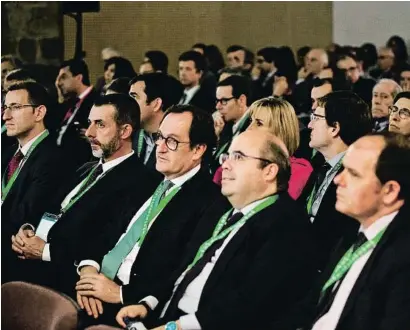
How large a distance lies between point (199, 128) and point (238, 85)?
2.15 m

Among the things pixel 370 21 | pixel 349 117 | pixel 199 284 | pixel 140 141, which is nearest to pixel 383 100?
pixel 140 141

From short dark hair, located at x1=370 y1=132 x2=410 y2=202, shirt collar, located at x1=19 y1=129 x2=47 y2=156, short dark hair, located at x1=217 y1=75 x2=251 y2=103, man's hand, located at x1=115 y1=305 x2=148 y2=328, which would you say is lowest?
man's hand, located at x1=115 y1=305 x2=148 y2=328

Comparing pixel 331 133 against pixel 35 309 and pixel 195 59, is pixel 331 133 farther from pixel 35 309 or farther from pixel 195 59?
pixel 195 59

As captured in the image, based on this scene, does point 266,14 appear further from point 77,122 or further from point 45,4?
point 77,122

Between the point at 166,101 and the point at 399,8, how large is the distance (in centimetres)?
699

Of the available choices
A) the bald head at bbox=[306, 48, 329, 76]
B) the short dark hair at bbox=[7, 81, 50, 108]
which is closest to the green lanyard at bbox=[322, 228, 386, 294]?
the short dark hair at bbox=[7, 81, 50, 108]

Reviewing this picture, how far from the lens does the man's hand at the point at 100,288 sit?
3.35 meters

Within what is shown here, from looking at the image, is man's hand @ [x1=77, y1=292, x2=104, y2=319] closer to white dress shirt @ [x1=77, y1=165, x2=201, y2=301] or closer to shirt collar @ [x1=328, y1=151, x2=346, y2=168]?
white dress shirt @ [x1=77, y1=165, x2=201, y2=301]

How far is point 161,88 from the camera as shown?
501cm

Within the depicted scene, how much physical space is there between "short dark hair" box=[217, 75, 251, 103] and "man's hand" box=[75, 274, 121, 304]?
8.26 ft

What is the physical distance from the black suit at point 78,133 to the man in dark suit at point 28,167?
0.92 meters

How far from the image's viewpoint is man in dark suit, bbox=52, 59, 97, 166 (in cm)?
621

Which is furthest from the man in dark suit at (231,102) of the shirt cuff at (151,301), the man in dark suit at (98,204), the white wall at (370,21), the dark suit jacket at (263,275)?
the white wall at (370,21)

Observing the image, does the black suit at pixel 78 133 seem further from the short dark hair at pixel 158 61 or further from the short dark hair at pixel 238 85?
the short dark hair at pixel 158 61
